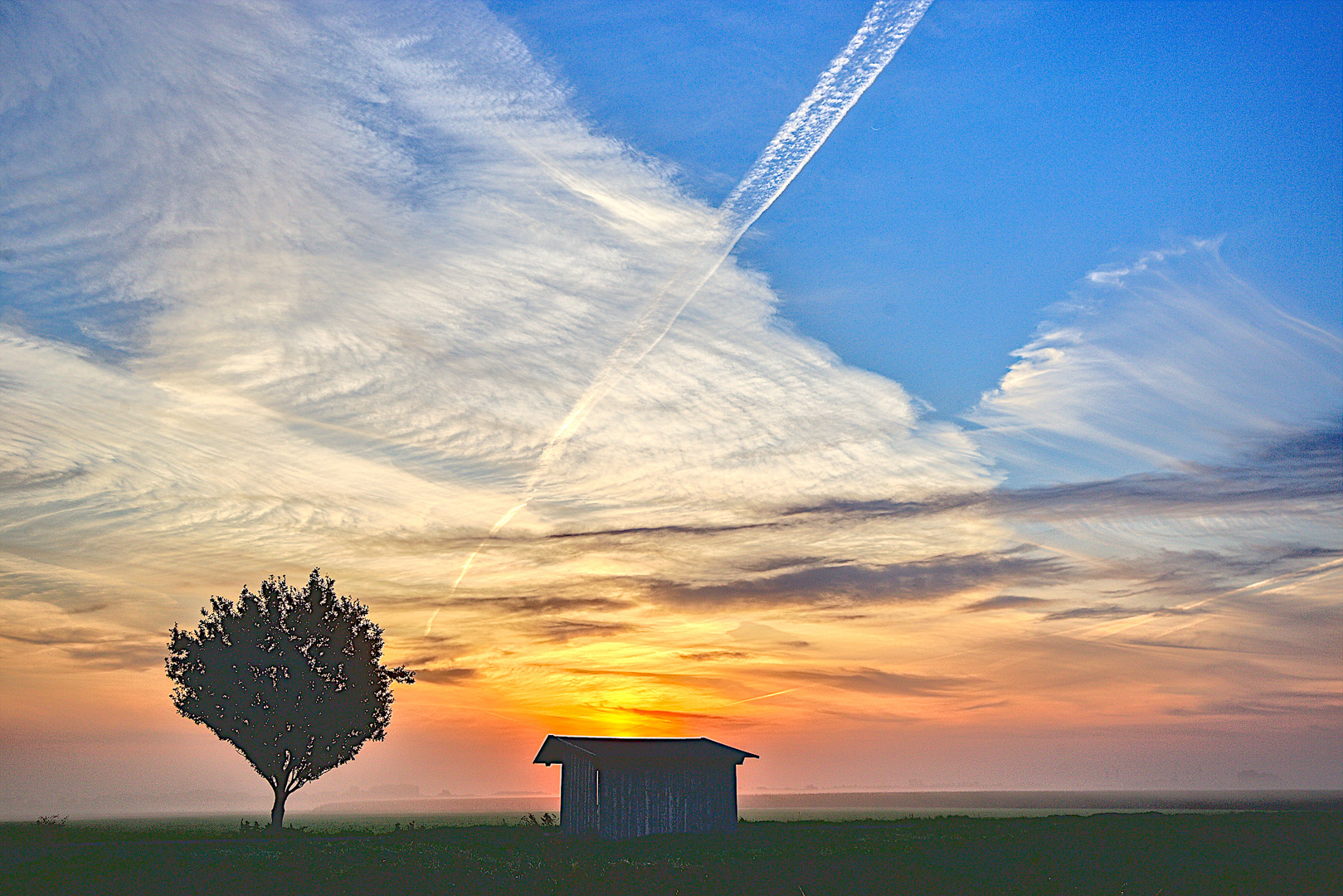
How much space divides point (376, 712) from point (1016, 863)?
34374 mm

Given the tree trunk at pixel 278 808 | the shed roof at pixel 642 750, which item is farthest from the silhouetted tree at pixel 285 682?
the shed roof at pixel 642 750

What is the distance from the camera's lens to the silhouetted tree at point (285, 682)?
49.0 m

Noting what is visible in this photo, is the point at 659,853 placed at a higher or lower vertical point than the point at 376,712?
lower

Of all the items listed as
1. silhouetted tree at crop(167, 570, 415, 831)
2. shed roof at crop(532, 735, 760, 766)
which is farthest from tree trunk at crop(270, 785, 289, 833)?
shed roof at crop(532, 735, 760, 766)

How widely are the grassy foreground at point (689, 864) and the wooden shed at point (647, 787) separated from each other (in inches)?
78.4

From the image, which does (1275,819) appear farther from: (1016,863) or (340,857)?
(340,857)

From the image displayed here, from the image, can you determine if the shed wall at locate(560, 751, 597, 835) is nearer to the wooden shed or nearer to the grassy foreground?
the wooden shed

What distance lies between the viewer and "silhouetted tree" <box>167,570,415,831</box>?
49.0m

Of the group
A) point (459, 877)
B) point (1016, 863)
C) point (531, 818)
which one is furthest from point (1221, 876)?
point (531, 818)

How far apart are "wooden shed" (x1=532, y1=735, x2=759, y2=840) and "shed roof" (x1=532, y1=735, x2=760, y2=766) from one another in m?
0.04

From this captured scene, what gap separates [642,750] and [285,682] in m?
18.7

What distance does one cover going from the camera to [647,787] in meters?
46.6

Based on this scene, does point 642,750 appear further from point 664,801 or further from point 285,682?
point 285,682

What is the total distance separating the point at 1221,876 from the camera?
29.7 meters
